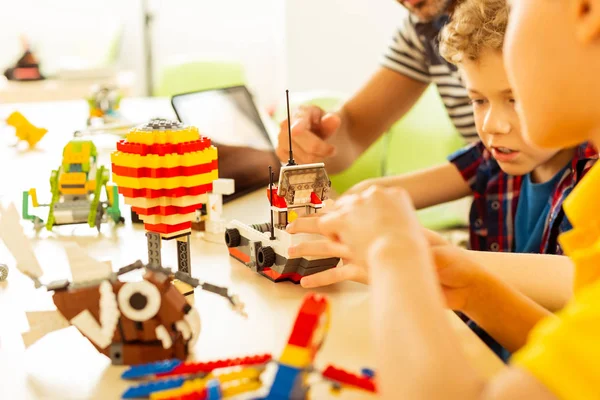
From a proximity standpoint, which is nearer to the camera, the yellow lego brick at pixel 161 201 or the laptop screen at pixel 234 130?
the yellow lego brick at pixel 161 201

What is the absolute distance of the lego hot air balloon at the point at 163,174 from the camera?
2.40 feet

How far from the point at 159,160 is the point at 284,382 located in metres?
0.29

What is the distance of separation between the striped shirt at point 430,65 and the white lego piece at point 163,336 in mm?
914

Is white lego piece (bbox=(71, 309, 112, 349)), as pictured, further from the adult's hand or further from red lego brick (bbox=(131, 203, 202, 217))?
the adult's hand

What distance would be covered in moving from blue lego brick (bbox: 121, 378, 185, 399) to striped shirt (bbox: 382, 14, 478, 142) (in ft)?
3.17

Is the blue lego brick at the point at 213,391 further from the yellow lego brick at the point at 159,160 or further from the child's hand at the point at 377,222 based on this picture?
the yellow lego brick at the point at 159,160

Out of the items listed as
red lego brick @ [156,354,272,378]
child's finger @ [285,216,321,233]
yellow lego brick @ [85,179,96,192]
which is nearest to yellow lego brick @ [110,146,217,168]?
child's finger @ [285,216,321,233]

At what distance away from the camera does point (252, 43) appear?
3896 mm

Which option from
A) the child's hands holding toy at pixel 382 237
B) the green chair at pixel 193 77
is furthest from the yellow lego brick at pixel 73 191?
the green chair at pixel 193 77

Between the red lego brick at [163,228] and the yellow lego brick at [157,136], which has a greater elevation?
the yellow lego brick at [157,136]

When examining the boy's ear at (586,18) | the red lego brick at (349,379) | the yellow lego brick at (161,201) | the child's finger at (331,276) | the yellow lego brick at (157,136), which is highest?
the boy's ear at (586,18)

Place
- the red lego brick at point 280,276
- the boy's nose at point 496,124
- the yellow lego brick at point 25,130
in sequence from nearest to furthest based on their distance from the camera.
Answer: the red lego brick at point 280,276, the boy's nose at point 496,124, the yellow lego brick at point 25,130

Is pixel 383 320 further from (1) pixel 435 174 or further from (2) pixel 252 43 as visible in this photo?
(2) pixel 252 43

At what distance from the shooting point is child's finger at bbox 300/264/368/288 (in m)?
0.80
